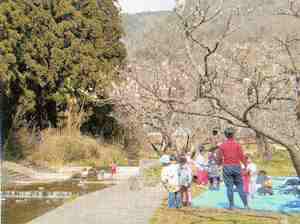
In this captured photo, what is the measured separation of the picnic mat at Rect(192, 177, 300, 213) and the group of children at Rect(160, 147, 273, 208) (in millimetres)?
250

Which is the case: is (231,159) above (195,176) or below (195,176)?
above

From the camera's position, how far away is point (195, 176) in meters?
17.3

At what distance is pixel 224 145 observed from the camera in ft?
35.1

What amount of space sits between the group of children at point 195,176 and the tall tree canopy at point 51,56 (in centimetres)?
1211

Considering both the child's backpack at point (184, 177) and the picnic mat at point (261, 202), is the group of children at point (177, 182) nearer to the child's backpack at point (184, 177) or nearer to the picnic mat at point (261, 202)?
the child's backpack at point (184, 177)

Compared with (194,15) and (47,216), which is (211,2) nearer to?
(194,15)

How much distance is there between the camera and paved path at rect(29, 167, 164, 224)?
10.8 m

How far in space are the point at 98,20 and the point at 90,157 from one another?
26.6 feet

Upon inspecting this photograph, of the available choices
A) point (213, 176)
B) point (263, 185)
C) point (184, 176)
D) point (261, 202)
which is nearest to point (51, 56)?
point (213, 176)

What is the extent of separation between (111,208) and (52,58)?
1761cm

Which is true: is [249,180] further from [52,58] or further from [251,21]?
[52,58]

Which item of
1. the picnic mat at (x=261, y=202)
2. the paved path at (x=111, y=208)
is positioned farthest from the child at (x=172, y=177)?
the picnic mat at (x=261, y=202)

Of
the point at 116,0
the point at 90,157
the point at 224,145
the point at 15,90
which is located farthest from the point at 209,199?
the point at 116,0

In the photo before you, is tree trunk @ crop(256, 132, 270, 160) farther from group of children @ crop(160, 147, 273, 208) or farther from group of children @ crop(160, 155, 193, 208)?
group of children @ crop(160, 155, 193, 208)
